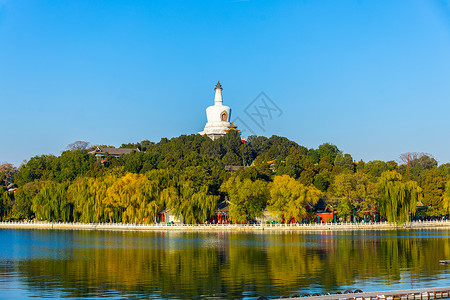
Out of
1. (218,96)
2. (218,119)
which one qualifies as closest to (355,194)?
(218,119)

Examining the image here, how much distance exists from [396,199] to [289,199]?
11864 millimetres

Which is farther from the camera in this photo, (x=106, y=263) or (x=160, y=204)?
(x=160, y=204)

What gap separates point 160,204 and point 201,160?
1109 inches

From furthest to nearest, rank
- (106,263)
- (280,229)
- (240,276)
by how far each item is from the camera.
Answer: (280,229)
(106,263)
(240,276)

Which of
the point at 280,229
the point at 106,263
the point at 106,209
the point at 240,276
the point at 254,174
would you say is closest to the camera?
the point at 240,276

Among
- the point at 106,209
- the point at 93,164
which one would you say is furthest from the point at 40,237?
the point at 93,164

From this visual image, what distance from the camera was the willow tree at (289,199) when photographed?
230 ft

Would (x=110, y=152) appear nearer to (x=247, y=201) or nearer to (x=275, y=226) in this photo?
(x=247, y=201)

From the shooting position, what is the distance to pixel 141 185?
7412 centimetres

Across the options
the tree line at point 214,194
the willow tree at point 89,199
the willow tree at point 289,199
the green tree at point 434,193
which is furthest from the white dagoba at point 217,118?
the willow tree at point 289,199

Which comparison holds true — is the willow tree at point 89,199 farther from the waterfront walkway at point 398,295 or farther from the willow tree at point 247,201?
the waterfront walkway at point 398,295

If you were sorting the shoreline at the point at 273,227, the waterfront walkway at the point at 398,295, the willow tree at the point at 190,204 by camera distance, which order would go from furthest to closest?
1. the willow tree at the point at 190,204
2. the shoreline at the point at 273,227
3. the waterfront walkway at the point at 398,295

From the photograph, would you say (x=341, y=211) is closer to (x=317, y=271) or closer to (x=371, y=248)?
(x=371, y=248)

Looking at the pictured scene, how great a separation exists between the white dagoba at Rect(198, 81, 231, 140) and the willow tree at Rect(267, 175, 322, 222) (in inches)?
2457
